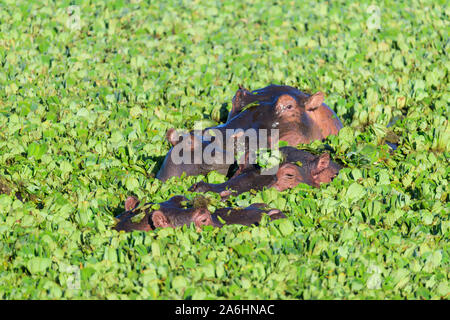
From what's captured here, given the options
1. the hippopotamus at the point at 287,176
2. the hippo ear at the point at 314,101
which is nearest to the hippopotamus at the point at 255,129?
the hippo ear at the point at 314,101

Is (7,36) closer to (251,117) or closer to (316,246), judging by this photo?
(251,117)

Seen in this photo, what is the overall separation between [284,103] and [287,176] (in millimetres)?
1540

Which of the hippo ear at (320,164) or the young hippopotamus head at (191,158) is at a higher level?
the young hippopotamus head at (191,158)

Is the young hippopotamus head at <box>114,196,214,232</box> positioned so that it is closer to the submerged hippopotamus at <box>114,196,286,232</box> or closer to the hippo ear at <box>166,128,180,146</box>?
the submerged hippopotamus at <box>114,196,286,232</box>

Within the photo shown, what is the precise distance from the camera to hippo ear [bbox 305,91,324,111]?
33.5 ft

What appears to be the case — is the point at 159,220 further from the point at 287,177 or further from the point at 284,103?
the point at 284,103

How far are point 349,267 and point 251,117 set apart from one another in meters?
3.35

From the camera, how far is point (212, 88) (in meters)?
12.2

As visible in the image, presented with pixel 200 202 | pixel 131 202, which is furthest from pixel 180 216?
pixel 131 202

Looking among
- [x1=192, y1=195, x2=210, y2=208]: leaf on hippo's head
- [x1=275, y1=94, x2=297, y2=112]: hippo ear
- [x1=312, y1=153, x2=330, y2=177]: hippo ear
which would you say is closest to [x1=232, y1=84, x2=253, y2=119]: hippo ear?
[x1=275, y1=94, x2=297, y2=112]: hippo ear

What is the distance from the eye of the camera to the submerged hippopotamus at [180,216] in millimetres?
7645

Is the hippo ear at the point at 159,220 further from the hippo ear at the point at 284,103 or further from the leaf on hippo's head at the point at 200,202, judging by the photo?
the hippo ear at the point at 284,103

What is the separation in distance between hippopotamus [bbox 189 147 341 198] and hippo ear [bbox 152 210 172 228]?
33.4 inches

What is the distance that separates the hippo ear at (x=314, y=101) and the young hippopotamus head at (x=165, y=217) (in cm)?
285
